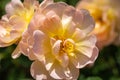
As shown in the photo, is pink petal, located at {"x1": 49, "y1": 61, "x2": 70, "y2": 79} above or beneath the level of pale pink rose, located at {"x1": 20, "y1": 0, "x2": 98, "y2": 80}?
beneath

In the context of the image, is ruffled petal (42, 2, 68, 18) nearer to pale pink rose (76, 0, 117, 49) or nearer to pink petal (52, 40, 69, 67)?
pink petal (52, 40, 69, 67)

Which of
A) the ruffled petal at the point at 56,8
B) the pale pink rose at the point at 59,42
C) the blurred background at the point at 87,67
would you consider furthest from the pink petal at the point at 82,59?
the blurred background at the point at 87,67

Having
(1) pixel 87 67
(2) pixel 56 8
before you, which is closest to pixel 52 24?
(2) pixel 56 8

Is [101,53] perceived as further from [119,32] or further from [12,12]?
[12,12]

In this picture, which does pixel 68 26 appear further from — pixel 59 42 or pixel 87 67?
pixel 87 67

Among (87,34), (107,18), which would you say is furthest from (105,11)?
(87,34)

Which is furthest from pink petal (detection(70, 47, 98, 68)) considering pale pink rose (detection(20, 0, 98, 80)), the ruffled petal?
the ruffled petal

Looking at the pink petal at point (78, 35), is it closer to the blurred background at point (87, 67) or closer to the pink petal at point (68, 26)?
the pink petal at point (68, 26)
